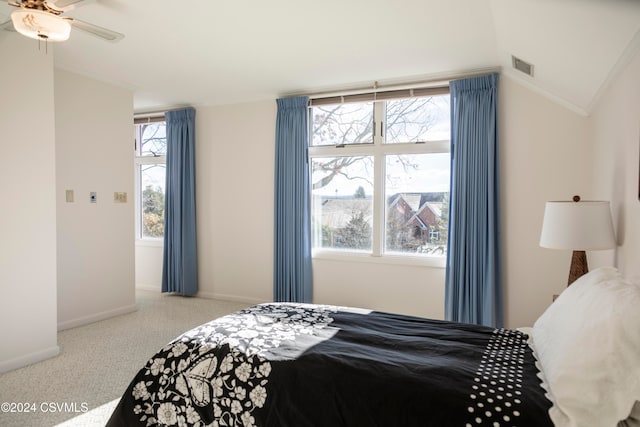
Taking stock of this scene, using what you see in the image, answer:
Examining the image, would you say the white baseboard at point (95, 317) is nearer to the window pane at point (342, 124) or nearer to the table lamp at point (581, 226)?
the window pane at point (342, 124)

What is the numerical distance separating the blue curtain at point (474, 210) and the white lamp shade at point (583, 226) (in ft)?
3.99

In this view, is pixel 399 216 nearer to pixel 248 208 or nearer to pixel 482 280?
pixel 482 280

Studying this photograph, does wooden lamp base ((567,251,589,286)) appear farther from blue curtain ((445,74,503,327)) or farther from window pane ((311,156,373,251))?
window pane ((311,156,373,251))

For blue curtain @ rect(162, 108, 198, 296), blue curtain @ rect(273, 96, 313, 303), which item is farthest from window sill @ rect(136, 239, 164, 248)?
blue curtain @ rect(273, 96, 313, 303)

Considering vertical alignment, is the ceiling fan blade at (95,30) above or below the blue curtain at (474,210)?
above

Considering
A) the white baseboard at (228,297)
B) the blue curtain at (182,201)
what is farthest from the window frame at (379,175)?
the blue curtain at (182,201)

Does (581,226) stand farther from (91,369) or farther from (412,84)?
(91,369)

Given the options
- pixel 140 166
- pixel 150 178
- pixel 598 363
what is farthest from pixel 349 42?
pixel 140 166

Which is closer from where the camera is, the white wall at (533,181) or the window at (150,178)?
the white wall at (533,181)

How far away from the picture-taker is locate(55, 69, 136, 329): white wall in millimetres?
3928

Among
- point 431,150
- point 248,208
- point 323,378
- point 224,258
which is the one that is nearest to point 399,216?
point 431,150

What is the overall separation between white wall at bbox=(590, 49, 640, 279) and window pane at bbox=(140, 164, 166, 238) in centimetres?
505

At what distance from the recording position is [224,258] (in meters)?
5.11

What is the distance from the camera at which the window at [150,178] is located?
5.69m
